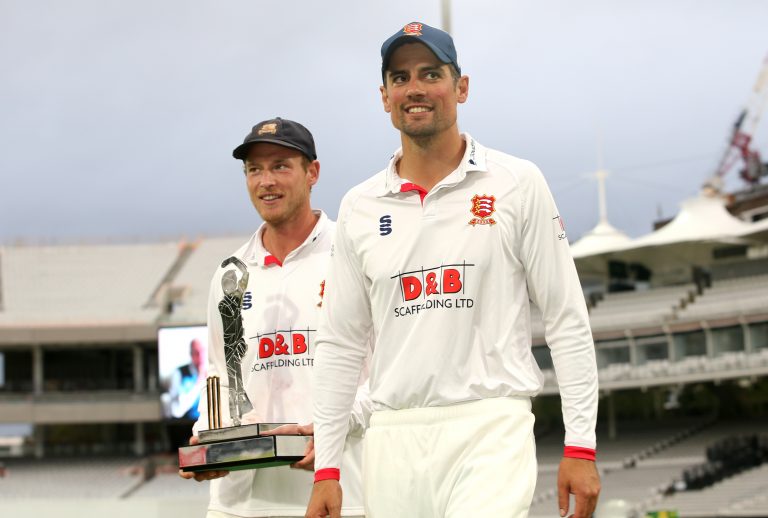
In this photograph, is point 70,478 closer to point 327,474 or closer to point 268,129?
point 268,129

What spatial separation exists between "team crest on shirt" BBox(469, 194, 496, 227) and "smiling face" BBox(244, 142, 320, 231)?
159 cm

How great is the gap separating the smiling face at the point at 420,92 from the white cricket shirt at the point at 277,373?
4.82 ft

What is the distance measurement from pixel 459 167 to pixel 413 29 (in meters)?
0.44

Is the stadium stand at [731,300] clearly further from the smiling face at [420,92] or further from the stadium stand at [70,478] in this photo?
the smiling face at [420,92]

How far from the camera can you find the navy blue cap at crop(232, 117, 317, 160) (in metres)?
5.17

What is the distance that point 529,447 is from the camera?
3.67 m

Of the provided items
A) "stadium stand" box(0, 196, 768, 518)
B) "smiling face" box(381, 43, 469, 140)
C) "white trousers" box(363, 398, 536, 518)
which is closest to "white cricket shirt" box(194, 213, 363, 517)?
"white trousers" box(363, 398, 536, 518)

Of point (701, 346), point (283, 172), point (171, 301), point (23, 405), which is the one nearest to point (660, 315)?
point (701, 346)

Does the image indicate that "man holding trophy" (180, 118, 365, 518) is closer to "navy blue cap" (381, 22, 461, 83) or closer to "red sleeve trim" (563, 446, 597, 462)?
"navy blue cap" (381, 22, 461, 83)

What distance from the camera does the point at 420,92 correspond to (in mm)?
3797

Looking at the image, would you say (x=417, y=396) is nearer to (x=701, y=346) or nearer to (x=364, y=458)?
(x=364, y=458)

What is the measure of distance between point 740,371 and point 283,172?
36922 millimetres

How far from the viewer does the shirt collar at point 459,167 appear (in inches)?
151

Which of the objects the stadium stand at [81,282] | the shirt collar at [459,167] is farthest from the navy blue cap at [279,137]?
the stadium stand at [81,282]
